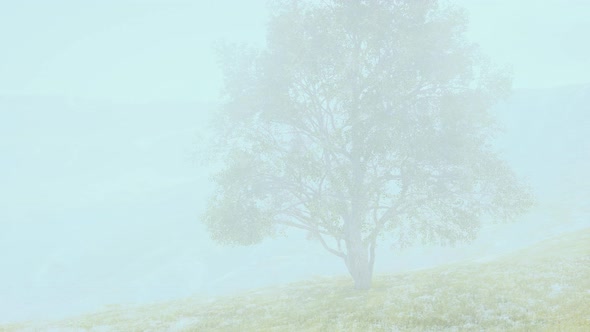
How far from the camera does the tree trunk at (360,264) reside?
118 ft

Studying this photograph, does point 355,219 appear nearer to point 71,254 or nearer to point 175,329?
point 175,329

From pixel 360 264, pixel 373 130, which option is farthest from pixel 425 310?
pixel 373 130

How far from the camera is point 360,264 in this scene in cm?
3634

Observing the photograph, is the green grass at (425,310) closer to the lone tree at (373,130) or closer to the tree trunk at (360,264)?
the tree trunk at (360,264)

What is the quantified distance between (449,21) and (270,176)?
1637 cm

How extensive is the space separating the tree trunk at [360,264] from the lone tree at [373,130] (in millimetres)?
72

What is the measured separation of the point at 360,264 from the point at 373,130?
31.6 feet

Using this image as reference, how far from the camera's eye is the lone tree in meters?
33.6

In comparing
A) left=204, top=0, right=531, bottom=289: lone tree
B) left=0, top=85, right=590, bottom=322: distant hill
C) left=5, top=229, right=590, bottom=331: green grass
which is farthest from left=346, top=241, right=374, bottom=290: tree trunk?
left=0, top=85, right=590, bottom=322: distant hill

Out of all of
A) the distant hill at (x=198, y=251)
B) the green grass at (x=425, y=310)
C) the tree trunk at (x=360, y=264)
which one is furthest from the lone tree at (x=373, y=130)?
the distant hill at (x=198, y=251)

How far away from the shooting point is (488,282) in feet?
111

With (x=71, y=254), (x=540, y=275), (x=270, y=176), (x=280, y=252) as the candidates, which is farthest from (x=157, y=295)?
(x=540, y=275)

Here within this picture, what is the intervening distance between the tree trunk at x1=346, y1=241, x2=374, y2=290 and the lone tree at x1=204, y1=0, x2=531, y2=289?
7 cm

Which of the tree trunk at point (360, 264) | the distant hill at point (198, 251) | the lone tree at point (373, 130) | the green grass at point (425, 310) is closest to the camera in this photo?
the green grass at point (425, 310)
